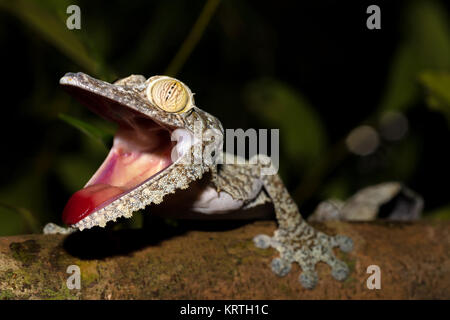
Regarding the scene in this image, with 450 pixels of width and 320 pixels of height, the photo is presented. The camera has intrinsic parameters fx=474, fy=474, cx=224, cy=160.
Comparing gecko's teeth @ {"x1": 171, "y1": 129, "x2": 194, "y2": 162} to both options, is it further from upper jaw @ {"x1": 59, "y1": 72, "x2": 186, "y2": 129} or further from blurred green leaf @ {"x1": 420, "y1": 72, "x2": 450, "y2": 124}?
blurred green leaf @ {"x1": 420, "y1": 72, "x2": 450, "y2": 124}

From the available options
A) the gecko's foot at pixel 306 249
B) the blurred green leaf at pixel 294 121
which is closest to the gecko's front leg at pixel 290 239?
the gecko's foot at pixel 306 249

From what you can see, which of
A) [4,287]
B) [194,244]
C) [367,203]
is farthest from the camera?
[367,203]

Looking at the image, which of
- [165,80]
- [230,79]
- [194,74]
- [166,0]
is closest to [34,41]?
[166,0]

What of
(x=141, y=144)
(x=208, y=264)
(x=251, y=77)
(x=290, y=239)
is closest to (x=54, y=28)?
(x=141, y=144)

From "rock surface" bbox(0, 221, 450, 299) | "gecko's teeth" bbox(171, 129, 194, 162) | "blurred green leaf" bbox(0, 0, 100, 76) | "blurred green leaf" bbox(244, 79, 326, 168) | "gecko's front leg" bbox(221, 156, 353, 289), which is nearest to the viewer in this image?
"rock surface" bbox(0, 221, 450, 299)

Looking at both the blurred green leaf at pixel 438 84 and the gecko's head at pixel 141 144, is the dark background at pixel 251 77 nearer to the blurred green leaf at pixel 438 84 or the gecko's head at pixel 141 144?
the blurred green leaf at pixel 438 84

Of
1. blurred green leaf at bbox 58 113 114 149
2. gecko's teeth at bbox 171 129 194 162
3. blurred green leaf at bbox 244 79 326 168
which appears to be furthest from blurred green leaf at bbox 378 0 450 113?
blurred green leaf at bbox 58 113 114 149
